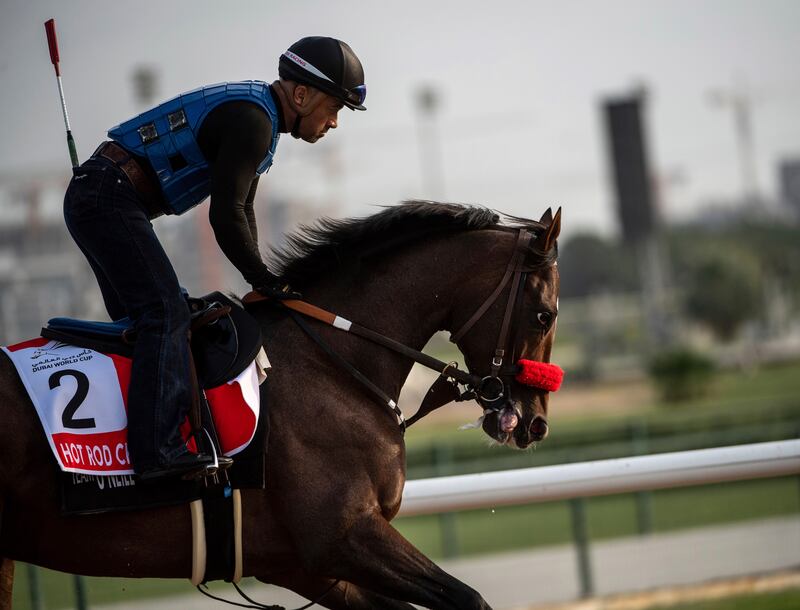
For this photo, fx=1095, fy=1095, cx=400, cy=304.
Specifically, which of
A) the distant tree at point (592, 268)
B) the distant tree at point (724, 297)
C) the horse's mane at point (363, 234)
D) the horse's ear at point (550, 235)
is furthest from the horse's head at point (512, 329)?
the distant tree at point (592, 268)

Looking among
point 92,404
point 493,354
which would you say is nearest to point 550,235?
point 493,354

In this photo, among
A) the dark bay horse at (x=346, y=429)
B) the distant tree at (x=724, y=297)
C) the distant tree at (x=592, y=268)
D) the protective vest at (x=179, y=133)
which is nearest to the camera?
the dark bay horse at (x=346, y=429)

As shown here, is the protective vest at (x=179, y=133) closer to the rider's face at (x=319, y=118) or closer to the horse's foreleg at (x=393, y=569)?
the rider's face at (x=319, y=118)

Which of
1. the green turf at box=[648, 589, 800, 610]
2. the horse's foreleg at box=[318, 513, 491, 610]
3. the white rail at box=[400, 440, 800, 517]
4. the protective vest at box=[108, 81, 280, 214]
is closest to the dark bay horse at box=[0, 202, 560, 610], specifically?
the horse's foreleg at box=[318, 513, 491, 610]

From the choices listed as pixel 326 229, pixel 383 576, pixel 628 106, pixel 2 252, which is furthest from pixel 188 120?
pixel 628 106

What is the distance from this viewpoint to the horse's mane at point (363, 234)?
13.8 feet

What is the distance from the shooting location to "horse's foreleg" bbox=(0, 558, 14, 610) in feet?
12.9

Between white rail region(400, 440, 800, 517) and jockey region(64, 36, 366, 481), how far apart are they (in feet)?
4.77

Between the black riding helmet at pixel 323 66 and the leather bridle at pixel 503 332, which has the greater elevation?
the black riding helmet at pixel 323 66

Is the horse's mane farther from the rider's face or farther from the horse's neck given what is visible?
the rider's face

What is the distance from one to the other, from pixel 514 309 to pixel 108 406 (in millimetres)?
1525

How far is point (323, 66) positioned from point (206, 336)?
108cm

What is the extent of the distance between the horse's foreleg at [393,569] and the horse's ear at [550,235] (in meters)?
1.21

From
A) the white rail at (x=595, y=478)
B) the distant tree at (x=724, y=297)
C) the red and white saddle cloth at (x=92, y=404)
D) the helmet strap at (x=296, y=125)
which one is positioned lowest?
the distant tree at (x=724, y=297)
